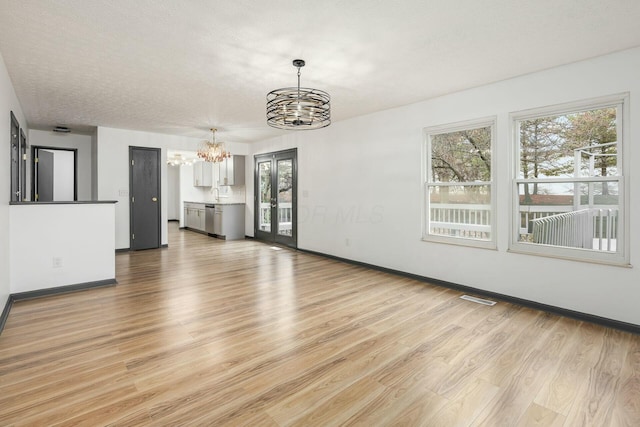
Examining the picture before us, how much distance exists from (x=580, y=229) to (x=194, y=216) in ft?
31.3

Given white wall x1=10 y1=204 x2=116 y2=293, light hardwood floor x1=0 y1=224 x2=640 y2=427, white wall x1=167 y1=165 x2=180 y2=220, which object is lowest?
light hardwood floor x1=0 y1=224 x2=640 y2=427

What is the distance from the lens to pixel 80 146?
7336 millimetres

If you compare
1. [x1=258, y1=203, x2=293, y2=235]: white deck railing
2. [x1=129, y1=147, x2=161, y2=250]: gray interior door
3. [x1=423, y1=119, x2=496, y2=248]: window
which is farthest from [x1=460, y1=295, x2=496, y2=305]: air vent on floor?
[x1=129, y1=147, x2=161, y2=250]: gray interior door

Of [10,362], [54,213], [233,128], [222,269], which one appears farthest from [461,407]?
[233,128]

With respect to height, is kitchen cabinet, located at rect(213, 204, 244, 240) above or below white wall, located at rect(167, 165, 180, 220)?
below

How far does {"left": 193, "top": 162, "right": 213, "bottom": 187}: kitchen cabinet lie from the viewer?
34.3ft

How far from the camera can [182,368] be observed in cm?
228

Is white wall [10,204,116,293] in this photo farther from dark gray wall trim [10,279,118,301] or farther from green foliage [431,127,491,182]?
green foliage [431,127,491,182]

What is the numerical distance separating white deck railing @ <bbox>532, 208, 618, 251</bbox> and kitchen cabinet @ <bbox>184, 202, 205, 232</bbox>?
842 cm

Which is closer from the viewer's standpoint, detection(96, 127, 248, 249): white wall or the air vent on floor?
the air vent on floor

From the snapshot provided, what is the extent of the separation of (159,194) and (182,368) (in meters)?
5.78

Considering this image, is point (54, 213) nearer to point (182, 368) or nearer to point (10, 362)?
point (10, 362)

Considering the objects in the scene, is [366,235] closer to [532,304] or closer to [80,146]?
[532,304]

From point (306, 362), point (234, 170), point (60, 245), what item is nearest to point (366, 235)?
point (306, 362)
